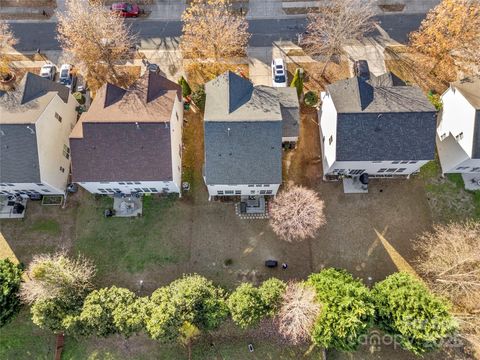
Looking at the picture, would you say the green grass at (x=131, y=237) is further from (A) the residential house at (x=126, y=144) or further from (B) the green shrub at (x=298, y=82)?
(B) the green shrub at (x=298, y=82)

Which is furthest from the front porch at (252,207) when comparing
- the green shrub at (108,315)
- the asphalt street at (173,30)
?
the asphalt street at (173,30)

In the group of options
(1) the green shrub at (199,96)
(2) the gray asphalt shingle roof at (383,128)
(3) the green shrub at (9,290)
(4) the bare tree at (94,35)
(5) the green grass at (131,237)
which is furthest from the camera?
(1) the green shrub at (199,96)

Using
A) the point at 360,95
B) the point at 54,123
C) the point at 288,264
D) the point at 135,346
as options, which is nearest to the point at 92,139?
the point at 54,123

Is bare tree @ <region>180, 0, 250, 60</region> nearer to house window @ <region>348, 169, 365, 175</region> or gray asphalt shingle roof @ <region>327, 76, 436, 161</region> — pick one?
gray asphalt shingle roof @ <region>327, 76, 436, 161</region>

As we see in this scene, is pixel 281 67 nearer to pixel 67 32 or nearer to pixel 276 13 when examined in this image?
pixel 276 13

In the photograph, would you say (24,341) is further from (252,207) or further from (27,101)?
(252,207)

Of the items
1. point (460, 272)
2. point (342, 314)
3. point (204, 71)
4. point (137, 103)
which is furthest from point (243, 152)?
point (460, 272)
